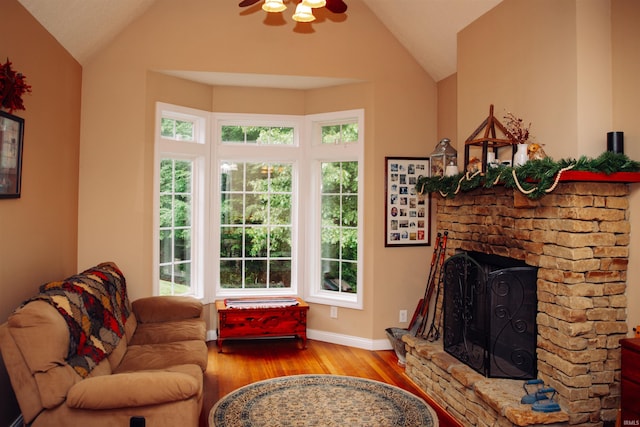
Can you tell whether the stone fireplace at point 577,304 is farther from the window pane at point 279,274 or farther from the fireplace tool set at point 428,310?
the window pane at point 279,274

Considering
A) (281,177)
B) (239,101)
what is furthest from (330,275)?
(239,101)

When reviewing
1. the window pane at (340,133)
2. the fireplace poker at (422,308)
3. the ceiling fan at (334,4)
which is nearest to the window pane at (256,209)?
the window pane at (340,133)

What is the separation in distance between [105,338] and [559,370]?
273 centimetres

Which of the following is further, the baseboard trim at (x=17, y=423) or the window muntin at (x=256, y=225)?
the window muntin at (x=256, y=225)

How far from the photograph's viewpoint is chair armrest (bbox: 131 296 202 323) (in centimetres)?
432

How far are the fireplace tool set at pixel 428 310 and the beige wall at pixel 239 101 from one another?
29 centimetres

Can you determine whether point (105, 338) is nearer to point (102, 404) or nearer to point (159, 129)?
point (102, 404)

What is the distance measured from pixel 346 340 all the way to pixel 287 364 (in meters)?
0.87

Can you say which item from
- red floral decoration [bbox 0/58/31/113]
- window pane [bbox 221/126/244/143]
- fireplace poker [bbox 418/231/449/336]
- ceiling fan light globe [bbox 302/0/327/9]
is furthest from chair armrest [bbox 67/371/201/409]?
window pane [bbox 221/126/244/143]

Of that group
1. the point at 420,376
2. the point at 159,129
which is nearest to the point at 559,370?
the point at 420,376

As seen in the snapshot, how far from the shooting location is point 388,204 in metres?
5.11

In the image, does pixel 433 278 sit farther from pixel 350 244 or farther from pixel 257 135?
pixel 257 135

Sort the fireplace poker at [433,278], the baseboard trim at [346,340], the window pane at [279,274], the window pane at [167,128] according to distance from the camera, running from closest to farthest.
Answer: the fireplace poker at [433,278] → the window pane at [167,128] → the baseboard trim at [346,340] → the window pane at [279,274]

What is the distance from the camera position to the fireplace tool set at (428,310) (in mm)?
4305
